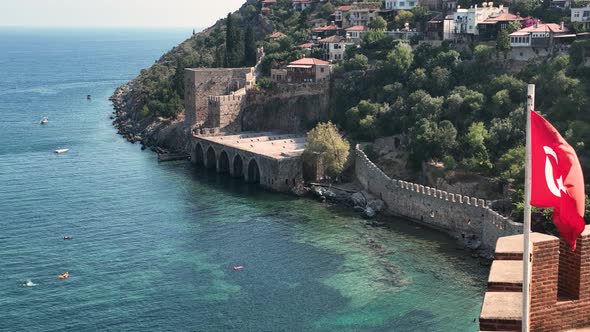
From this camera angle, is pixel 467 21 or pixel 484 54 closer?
pixel 484 54

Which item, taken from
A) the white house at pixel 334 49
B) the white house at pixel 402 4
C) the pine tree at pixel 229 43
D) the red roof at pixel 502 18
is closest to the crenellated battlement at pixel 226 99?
the white house at pixel 334 49

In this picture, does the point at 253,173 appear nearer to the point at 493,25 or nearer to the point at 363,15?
the point at 493,25

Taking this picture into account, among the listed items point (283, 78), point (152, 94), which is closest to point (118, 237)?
point (283, 78)

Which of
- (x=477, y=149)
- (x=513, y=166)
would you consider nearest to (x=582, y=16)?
(x=477, y=149)

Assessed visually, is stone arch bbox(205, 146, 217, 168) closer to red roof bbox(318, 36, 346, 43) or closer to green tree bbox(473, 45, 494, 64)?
red roof bbox(318, 36, 346, 43)

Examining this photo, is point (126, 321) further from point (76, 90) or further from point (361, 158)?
point (76, 90)

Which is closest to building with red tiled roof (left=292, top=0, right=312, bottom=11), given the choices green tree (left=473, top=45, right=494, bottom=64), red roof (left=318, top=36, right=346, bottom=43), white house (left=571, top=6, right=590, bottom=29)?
red roof (left=318, top=36, right=346, bottom=43)
